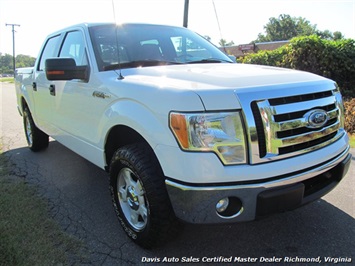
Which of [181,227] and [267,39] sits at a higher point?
[267,39]

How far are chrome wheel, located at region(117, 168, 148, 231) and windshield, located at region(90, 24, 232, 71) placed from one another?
3.46 ft

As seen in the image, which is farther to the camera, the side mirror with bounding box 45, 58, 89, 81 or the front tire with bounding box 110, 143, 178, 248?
the side mirror with bounding box 45, 58, 89, 81

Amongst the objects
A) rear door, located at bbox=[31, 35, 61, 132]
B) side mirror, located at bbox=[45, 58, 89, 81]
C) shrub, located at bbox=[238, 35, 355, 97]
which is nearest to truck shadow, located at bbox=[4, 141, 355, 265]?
rear door, located at bbox=[31, 35, 61, 132]

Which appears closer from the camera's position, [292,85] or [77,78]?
[292,85]

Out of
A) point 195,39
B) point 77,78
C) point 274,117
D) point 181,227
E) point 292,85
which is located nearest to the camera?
point 274,117

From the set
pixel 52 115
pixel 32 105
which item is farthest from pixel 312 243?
pixel 32 105

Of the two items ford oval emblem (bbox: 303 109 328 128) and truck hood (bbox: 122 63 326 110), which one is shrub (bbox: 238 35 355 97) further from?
ford oval emblem (bbox: 303 109 328 128)

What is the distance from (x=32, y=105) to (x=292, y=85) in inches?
161

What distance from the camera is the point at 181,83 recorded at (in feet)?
7.23

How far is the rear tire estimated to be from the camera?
203 inches

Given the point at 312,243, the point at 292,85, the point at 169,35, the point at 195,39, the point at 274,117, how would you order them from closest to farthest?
1. the point at 274,117
2. the point at 292,85
3. the point at 312,243
4. the point at 169,35
5. the point at 195,39

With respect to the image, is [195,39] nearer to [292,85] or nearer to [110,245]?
[292,85]

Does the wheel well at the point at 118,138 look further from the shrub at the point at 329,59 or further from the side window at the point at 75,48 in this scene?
the shrub at the point at 329,59

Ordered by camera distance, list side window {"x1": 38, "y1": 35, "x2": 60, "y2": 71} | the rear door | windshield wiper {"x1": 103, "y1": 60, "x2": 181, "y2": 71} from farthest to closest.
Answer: side window {"x1": 38, "y1": 35, "x2": 60, "y2": 71} < the rear door < windshield wiper {"x1": 103, "y1": 60, "x2": 181, "y2": 71}
